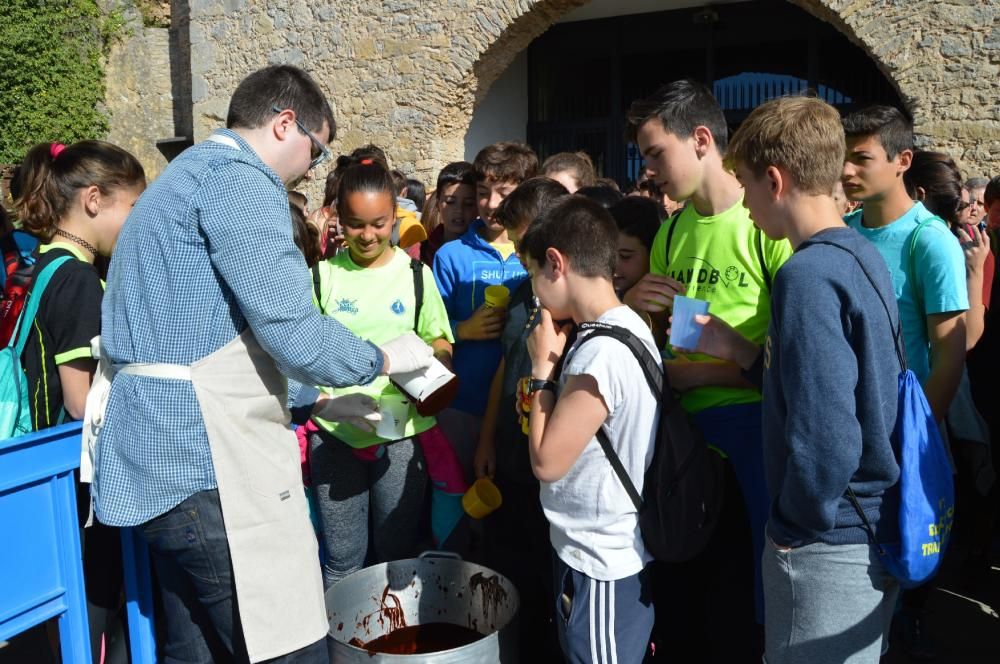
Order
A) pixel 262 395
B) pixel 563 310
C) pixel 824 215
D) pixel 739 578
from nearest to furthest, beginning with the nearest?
1. pixel 824 215
2. pixel 262 395
3. pixel 563 310
4. pixel 739 578

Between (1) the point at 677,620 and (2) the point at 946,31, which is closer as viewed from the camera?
(1) the point at 677,620

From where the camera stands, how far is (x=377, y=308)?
283cm

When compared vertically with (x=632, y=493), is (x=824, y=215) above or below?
above

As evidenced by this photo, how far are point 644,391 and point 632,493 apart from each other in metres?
0.25

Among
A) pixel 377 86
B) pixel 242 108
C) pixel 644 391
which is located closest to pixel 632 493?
pixel 644 391

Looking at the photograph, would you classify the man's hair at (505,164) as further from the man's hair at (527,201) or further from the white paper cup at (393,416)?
the white paper cup at (393,416)

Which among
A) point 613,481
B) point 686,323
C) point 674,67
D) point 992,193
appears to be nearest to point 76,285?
point 613,481

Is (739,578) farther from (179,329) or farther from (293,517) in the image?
(179,329)

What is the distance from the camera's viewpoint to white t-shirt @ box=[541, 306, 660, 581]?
193 centimetres

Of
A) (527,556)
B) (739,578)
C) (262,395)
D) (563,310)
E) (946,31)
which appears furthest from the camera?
(946,31)

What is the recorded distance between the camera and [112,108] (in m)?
13.4

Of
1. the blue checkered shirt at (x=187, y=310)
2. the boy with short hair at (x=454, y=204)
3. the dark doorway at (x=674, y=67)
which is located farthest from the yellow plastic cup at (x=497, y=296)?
the dark doorway at (x=674, y=67)

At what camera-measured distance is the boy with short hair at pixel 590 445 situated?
189cm

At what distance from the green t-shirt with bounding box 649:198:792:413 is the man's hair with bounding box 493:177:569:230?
0.58 m
